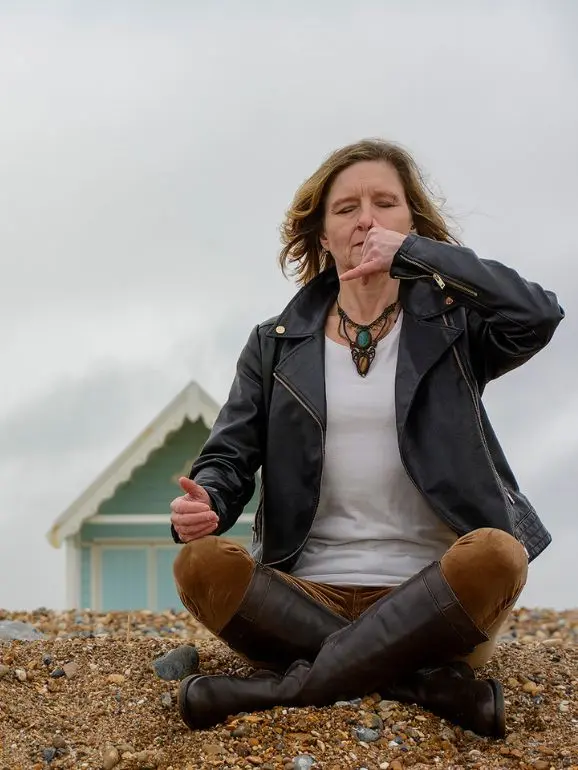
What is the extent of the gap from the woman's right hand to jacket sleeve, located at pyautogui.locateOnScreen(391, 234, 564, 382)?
1.27 meters

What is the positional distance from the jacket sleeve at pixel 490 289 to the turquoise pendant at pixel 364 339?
36 centimetres

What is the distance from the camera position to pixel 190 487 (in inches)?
170

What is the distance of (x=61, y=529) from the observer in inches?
537

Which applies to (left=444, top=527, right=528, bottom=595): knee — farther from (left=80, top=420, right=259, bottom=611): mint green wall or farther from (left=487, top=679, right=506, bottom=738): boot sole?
(left=80, top=420, right=259, bottom=611): mint green wall

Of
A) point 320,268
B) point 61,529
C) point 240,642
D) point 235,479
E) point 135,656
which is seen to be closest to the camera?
point 240,642

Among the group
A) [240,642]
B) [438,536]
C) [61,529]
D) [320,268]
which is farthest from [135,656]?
[61,529]

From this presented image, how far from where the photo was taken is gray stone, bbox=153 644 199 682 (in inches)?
192

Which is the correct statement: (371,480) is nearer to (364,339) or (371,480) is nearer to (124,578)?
(364,339)

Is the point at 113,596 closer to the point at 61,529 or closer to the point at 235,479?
the point at 61,529

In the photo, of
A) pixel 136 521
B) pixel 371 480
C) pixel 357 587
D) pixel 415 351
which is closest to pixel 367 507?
pixel 371 480

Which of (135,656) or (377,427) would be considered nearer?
(377,427)

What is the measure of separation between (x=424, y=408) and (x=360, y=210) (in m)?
0.98

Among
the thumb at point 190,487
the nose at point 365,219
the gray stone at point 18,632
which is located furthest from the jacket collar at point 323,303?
the gray stone at point 18,632

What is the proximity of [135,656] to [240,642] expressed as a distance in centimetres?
92
